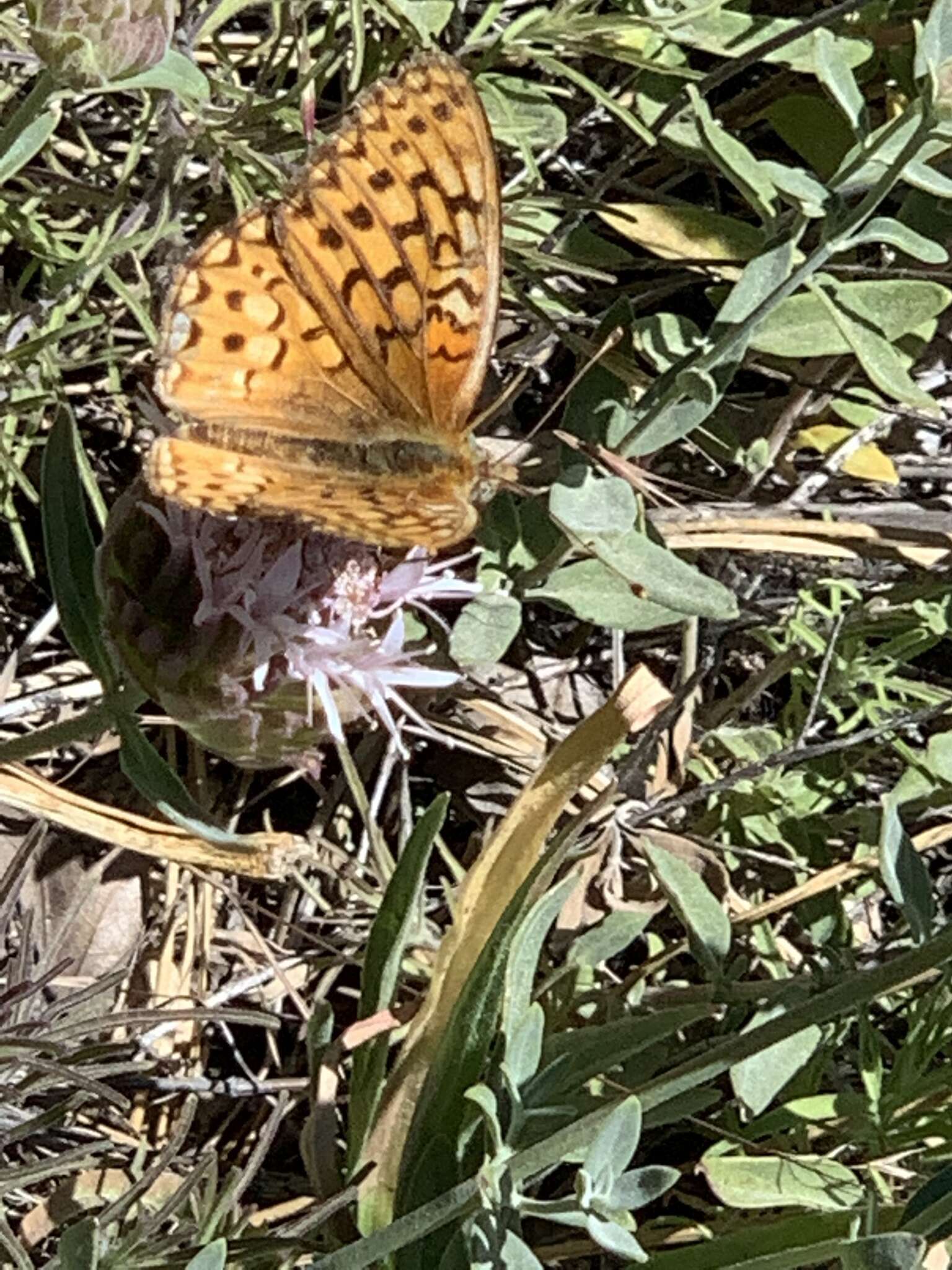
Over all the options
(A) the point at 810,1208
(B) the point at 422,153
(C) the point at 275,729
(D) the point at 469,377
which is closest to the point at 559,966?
(A) the point at 810,1208

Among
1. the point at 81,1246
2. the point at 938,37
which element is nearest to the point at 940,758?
the point at 938,37

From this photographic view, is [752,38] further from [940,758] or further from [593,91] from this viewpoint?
[940,758]

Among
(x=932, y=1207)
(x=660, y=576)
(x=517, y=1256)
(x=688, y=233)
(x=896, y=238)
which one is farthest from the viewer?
(x=688, y=233)

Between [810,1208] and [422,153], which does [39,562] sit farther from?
[810,1208]

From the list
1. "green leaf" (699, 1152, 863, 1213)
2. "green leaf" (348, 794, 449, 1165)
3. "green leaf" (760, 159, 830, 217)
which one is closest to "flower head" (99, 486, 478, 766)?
"green leaf" (348, 794, 449, 1165)

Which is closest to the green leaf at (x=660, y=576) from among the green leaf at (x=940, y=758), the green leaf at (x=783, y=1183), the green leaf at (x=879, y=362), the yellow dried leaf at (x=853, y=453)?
the green leaf at (x=879, y=362)

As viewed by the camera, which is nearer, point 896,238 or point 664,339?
point 896,238

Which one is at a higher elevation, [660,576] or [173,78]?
[173,78]
